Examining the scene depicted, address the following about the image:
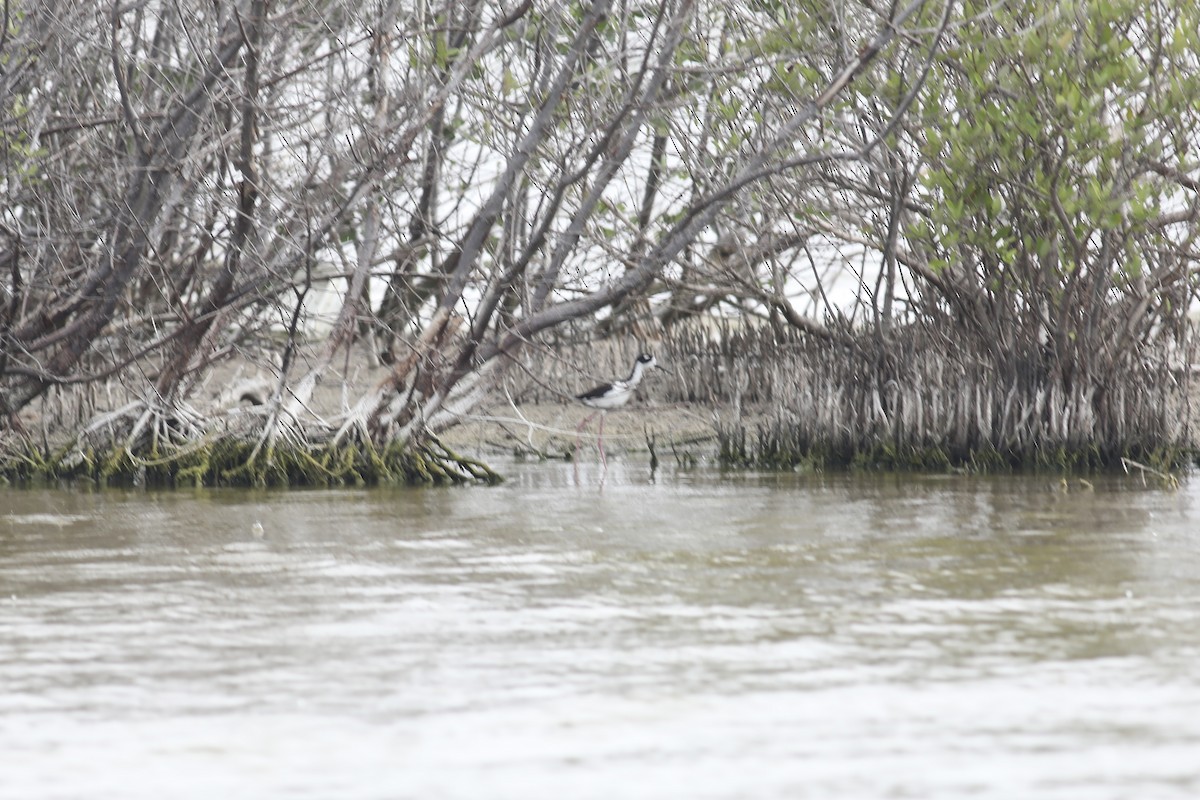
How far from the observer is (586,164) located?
917 centimetres

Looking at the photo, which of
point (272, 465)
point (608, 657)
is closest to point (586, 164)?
point (272, 465)

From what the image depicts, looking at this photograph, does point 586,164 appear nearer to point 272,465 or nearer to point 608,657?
point 272,465

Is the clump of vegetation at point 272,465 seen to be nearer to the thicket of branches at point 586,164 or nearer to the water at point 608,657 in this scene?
the thicket of branches at point 586,164

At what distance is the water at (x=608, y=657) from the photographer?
341 cm

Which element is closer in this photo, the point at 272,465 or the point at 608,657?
the point at 608,657

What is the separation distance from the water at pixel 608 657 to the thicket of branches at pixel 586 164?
2.37 meters

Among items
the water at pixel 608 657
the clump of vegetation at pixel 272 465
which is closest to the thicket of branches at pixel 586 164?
the clump of vegetation at pixel 272 465

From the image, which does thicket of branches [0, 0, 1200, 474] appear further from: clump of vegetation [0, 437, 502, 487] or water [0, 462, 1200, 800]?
water [0, 462, 1200, 800]

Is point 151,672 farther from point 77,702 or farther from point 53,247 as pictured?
point 53,247

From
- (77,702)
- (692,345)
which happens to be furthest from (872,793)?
(692,345)

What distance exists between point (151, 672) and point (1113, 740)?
7.67ft

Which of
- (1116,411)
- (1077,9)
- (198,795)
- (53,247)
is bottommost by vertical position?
(198,795)

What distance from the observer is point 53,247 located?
10.0 metres

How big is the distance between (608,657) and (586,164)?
199 inches
